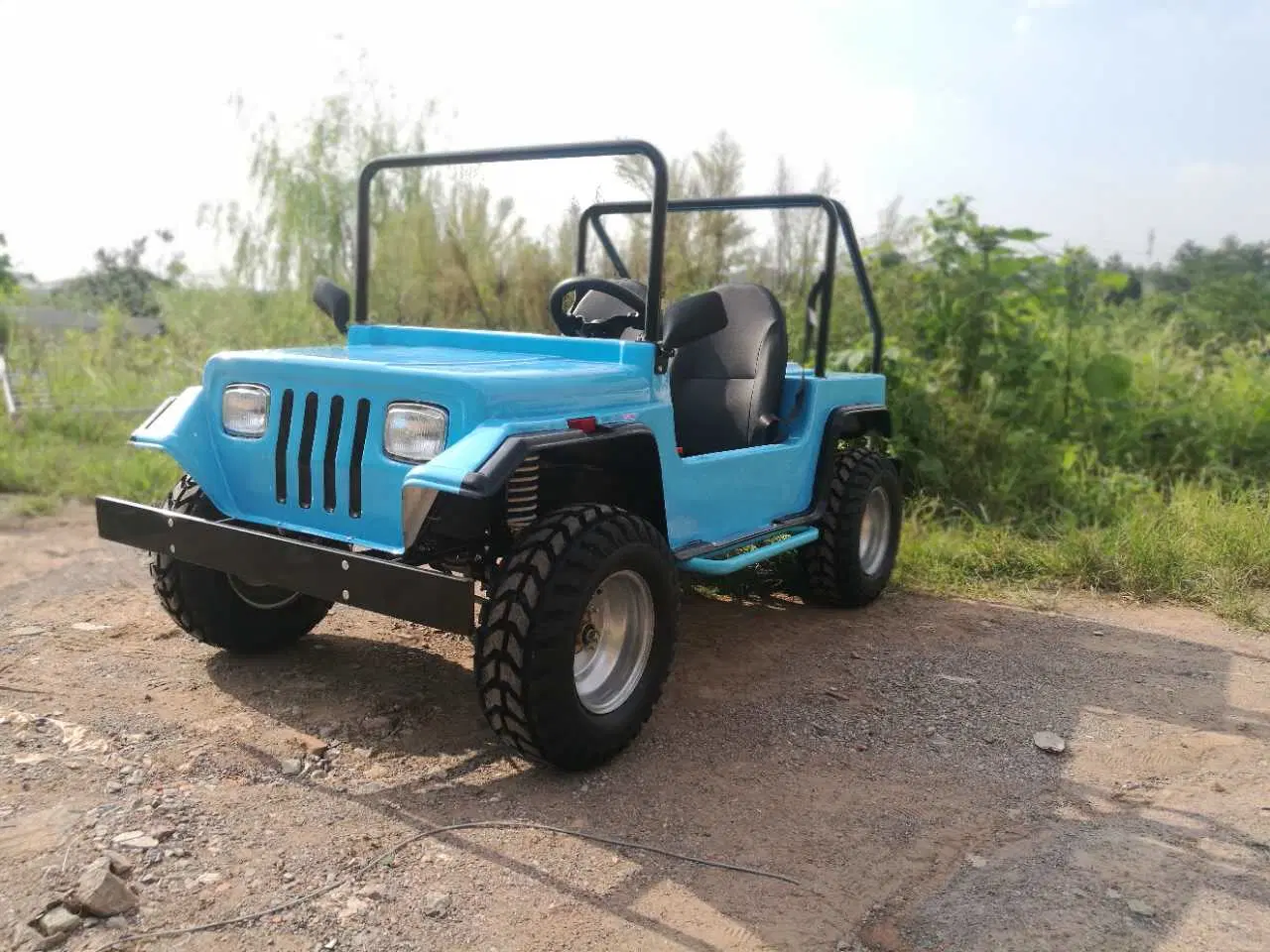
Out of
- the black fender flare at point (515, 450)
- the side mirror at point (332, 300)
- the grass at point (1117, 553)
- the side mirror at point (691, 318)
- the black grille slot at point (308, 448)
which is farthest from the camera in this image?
the grass at point (1117, 553)

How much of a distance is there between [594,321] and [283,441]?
56.5 inches

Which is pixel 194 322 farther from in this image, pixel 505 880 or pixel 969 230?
pixel 505 880

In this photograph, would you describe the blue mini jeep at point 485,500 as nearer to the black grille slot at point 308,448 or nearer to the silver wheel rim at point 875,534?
the black grille slot at point 308,448

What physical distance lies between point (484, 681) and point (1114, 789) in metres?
1.82

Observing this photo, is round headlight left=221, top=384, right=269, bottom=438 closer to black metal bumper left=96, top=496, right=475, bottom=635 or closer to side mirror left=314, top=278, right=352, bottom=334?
black metal bumper left=96, top=496, right=475, bottom=635

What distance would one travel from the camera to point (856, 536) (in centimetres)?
471

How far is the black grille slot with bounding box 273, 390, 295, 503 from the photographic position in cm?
319

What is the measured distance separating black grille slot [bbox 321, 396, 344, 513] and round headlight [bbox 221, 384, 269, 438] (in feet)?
0.89

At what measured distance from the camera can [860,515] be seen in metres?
4.73

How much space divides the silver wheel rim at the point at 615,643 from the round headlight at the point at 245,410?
114cm

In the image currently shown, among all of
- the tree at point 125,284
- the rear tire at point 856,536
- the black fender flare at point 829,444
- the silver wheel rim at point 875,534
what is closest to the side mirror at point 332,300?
the black fender flare at point 829,444

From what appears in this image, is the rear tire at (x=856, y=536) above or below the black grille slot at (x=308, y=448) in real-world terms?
below

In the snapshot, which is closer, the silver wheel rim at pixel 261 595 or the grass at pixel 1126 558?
the silver wheel rim at pixel 261 595

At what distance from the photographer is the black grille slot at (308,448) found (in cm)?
314
